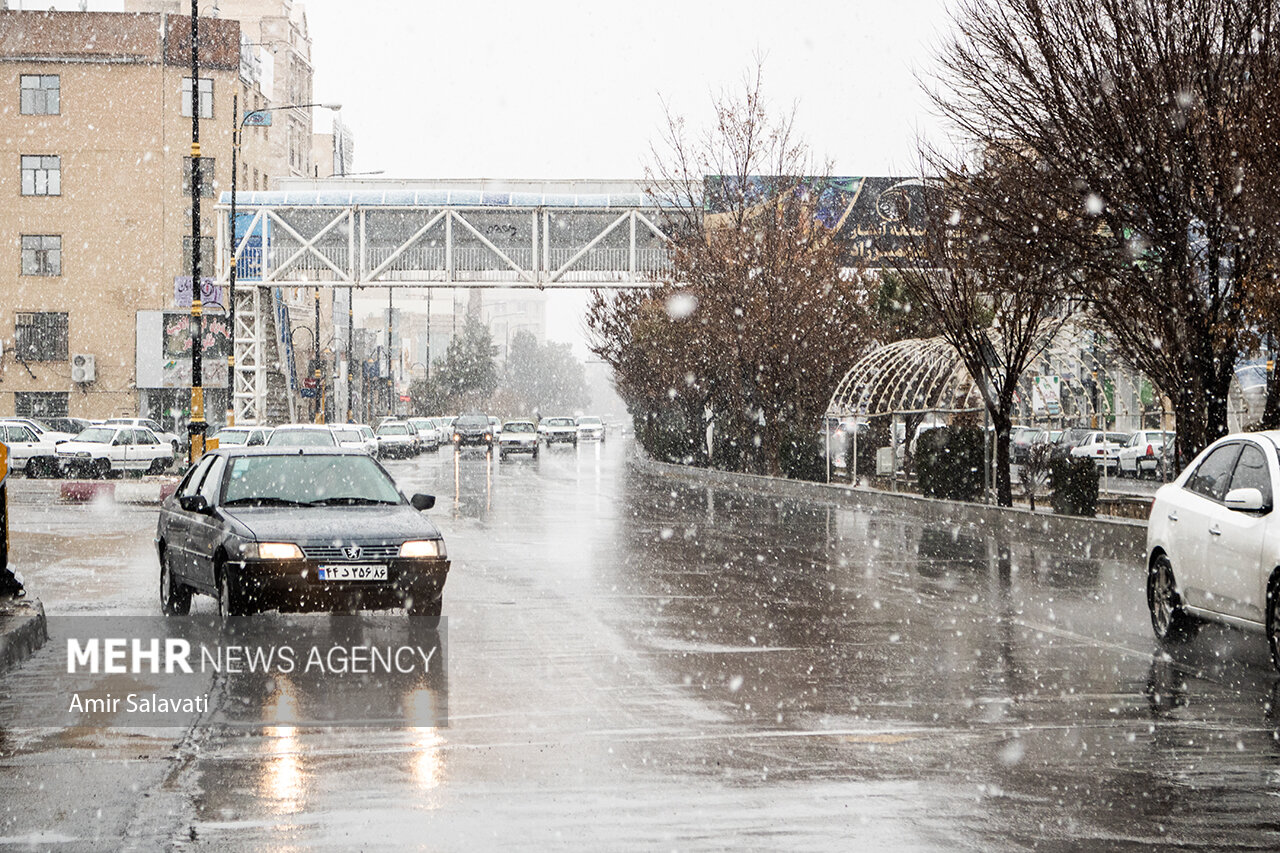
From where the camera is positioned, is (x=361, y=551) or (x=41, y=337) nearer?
(x=361, y=551)

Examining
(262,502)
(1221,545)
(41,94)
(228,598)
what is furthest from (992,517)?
(41,94)

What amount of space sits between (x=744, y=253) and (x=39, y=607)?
108 ft

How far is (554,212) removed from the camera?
208 ft

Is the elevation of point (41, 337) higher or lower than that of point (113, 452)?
higher

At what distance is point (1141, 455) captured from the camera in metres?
47.1

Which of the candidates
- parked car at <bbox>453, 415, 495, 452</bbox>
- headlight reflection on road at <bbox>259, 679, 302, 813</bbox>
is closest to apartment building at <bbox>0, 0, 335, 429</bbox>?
parked car at <bbox>453, 415, 495, 452</bbox>

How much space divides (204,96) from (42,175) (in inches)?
310

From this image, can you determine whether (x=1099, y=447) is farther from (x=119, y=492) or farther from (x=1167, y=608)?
(x=1167, y=608)

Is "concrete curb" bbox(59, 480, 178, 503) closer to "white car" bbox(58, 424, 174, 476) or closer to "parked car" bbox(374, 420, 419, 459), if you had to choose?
"white car" bbox(58, 424, 174, 476)

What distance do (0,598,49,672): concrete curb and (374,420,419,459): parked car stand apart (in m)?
50.1

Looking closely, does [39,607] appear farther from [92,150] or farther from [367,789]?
[92,150]

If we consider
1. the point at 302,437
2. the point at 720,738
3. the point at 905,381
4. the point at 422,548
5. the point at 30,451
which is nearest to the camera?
the point at 720,738

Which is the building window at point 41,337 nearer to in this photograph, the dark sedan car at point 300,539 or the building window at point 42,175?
the building window at point 42,175

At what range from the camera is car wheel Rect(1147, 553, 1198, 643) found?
39.0ft
